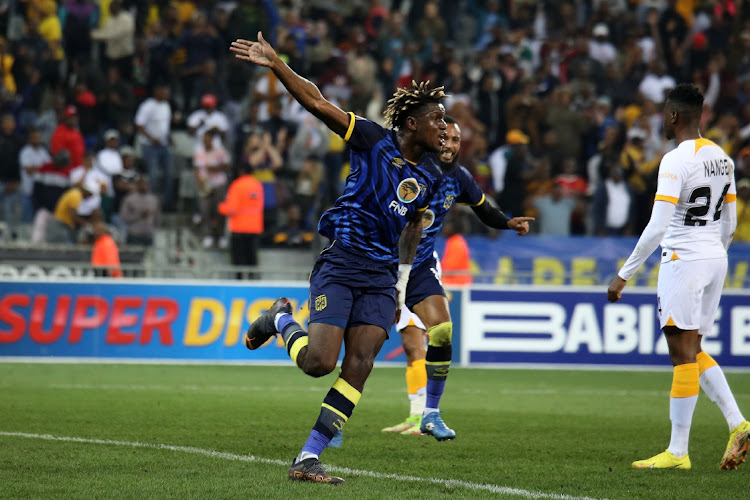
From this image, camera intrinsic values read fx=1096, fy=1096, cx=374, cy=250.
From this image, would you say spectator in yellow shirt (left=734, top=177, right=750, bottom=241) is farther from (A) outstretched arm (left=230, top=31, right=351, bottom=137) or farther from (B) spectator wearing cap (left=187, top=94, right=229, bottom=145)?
(A) outstretched arm (left=230, top=31, right=351, bottom=137)

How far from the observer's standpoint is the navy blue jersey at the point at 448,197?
349 inches

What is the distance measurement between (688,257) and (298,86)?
297 cm

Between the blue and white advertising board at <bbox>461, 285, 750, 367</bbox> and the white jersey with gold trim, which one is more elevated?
the white jersey with gold trim

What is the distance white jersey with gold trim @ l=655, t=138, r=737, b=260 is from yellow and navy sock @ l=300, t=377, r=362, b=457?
246 cm

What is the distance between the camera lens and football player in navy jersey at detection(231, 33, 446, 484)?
6461 mm

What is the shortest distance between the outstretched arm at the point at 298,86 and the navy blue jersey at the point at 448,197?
253 cm

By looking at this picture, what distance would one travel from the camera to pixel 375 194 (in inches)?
259

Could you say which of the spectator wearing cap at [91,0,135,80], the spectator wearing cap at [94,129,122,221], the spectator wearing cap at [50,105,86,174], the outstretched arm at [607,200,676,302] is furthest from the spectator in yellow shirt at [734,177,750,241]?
the outstretched arm at [607,200,676,302]

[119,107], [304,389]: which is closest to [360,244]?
[304,389]

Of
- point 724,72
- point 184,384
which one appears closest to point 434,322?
point 184,384

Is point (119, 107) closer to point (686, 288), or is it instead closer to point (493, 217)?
point (493, 217)

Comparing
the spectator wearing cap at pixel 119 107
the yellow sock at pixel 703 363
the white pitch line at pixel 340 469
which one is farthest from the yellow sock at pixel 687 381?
the spectator wearing cap at pixel 119 107

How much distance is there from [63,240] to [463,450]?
11.7m

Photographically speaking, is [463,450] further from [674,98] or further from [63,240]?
[63,240]
